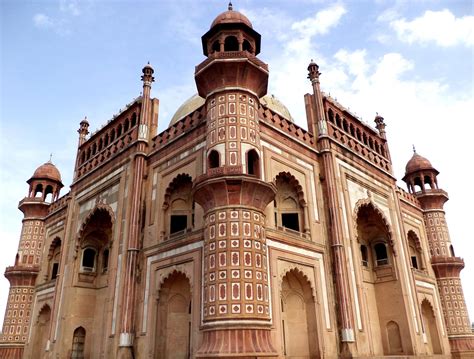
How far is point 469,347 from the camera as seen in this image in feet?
70.0

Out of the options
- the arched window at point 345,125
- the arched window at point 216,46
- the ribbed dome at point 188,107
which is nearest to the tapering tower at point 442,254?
the arched window at point 345,125

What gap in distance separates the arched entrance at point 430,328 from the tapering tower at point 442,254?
5.50 ft

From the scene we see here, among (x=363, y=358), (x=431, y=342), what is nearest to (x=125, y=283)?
(x=363, y=358)

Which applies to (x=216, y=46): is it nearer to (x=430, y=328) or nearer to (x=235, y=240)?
(x=235, y=240)

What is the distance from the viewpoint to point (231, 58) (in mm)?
13523

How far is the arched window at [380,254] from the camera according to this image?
18481 millimetres

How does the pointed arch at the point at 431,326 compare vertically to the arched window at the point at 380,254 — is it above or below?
below

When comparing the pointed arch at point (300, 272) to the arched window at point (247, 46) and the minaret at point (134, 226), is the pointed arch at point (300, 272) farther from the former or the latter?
the arched window at point (247, 46)

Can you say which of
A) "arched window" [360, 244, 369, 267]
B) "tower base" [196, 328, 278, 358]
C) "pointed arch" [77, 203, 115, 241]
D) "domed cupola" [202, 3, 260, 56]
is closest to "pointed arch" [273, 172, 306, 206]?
"domed cupola" [202, 3, 260, 56]

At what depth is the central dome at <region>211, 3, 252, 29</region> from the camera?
14.6m

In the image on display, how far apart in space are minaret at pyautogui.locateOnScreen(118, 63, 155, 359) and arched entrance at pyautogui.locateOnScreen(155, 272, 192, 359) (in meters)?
1.08

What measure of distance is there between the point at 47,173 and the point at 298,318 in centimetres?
1905

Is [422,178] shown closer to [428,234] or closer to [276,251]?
[428,234]

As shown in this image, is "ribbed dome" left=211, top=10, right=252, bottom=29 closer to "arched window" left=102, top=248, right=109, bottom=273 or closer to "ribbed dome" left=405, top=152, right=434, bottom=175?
"arched window" left=102, top=248, right=109, bottom=273
